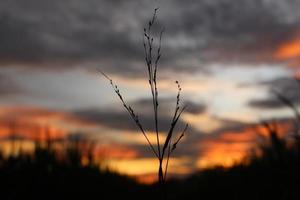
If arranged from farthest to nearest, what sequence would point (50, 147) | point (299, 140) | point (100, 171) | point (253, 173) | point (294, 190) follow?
point (100, 171)
point (50, 147)
point (253, 173)
point (299, 140)
point (294, 190)

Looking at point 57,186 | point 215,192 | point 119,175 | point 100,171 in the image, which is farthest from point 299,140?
point 119,175

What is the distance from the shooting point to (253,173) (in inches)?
432

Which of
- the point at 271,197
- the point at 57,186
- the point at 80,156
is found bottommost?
the point at 271,197

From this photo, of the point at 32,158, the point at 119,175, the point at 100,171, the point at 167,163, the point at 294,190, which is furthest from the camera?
the point at 119,175

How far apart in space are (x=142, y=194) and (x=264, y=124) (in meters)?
7.66

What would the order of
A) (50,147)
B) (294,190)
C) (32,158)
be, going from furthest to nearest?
(50,147) → (32,158) → (294,190)

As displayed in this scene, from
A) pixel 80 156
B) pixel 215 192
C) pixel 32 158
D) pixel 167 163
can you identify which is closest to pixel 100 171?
pixel 80 156

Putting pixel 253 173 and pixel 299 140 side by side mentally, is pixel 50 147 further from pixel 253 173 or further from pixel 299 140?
pixel 299 140

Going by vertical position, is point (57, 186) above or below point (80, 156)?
below

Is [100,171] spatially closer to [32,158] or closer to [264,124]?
[32,158]

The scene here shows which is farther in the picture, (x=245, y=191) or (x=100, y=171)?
(x=100, y=171)

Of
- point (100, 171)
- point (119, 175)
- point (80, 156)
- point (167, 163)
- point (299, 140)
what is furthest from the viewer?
point (119, 175)

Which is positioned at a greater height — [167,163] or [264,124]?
[264,124]

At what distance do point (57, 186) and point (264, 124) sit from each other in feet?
16.1
